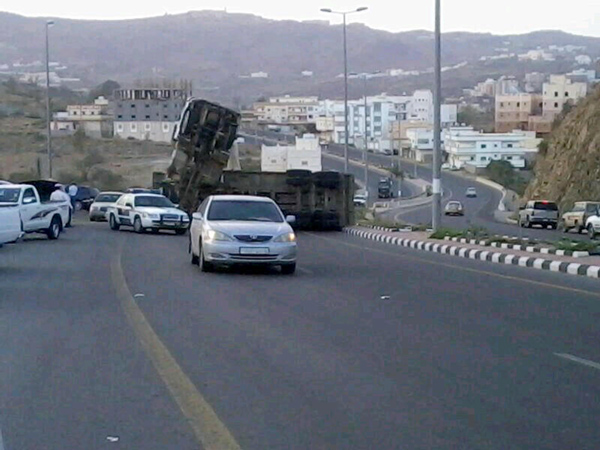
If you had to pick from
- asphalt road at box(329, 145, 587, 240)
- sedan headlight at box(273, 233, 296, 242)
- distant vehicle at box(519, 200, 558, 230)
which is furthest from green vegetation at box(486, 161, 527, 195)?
sedan headlight at box(273, 233, 296, 242)

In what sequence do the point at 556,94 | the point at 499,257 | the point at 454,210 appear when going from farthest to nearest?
the point at 556,94
the point at 454,210
the point at 499,257

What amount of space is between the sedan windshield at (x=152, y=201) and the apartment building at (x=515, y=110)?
144 meters

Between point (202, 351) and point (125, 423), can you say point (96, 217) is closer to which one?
point (202, 351)

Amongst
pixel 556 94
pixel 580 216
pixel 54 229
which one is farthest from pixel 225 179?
pixel 556 94

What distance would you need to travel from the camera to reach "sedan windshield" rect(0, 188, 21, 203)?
31719mm

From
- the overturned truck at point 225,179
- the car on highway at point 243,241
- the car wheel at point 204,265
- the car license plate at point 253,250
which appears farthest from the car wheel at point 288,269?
the overturned truck at point 225,179

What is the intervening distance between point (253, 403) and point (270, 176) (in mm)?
35347

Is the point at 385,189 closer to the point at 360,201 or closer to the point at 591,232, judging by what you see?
the point at 360,201

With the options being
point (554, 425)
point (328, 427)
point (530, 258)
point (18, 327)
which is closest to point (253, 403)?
point (328, 427)

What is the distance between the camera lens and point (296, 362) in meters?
11.4

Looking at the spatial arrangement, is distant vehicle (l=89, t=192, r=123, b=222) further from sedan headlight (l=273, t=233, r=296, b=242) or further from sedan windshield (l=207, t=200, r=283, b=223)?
sedan headlight (l=273, t=233, r=296, b=242)

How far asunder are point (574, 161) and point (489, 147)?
75.2 m

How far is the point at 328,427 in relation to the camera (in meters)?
8.41

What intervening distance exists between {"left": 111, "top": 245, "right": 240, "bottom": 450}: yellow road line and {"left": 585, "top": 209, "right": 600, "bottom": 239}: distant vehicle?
3198 cm
